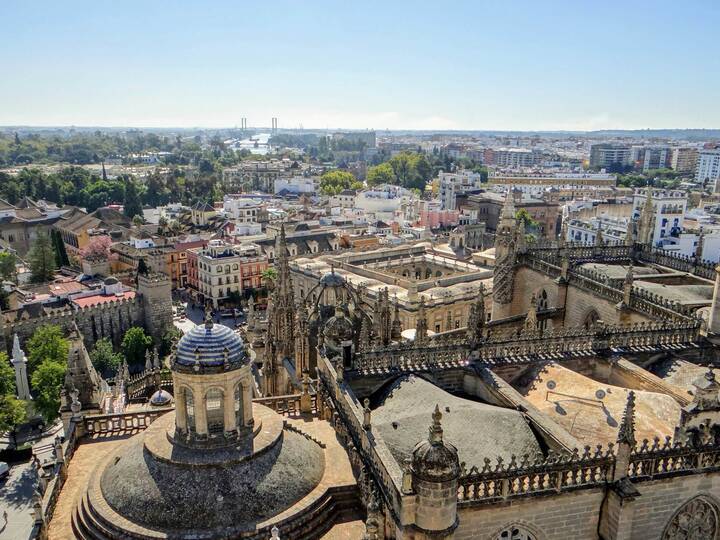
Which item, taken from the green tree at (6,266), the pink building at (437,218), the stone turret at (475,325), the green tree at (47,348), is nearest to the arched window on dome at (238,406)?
the stone turret at (475,325)

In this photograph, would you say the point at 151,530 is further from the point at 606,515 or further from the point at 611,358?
the point at 611,358

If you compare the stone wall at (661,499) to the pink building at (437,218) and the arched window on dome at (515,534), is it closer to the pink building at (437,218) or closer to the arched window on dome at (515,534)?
the arched window on dome at (515,534)

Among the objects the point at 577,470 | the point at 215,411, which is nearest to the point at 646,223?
the point at 577,470

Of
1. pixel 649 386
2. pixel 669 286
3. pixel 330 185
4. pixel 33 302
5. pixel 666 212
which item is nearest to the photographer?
pixel 649 386

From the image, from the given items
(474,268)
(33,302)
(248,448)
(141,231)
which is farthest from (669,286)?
(141,231)

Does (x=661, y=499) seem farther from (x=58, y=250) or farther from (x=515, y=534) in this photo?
(x=58, y=250)

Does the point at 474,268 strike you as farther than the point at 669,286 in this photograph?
Yes
